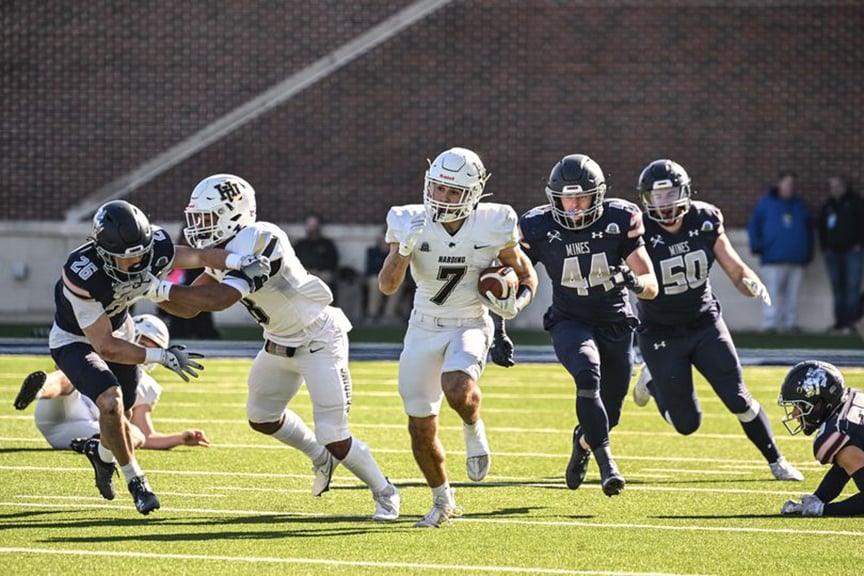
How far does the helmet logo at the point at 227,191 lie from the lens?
6.92 metres

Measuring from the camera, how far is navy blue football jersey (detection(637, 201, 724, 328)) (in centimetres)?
820

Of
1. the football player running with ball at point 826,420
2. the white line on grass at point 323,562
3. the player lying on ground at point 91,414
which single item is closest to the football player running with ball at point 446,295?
the white line on grass at point 323,562

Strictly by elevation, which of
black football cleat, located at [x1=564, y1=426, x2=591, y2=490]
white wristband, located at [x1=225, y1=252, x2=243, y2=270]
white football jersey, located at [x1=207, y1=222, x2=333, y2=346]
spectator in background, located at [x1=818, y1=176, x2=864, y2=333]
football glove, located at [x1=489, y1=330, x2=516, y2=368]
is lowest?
spectator in background, located at [x1=818, y1=176, x2=864, y2=333]

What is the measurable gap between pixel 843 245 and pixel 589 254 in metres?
10.7

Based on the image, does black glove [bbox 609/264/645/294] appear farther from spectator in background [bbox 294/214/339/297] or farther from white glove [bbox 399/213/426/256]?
spectator in background [bbox 294/214/339/297]

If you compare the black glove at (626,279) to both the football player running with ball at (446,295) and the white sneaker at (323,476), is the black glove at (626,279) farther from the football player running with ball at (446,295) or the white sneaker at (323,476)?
the white sneaker at (323,476)

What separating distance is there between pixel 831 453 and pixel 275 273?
253 centimetres

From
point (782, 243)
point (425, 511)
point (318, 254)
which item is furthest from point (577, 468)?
point (318, 254)

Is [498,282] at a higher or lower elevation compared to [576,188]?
lower

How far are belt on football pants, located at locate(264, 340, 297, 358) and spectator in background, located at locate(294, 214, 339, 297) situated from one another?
11287 millimetres

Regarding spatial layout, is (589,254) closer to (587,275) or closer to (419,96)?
(587,275)

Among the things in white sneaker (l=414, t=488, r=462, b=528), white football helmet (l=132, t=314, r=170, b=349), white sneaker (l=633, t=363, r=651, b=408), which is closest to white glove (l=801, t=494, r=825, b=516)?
white sneaker (l=414, t=488, r=462, b=528)

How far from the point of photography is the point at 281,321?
6.96m

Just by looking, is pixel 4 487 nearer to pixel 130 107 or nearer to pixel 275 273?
pixel 275 273
